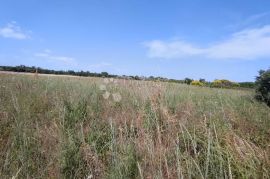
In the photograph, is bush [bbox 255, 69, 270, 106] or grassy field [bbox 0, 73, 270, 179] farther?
bush [bbox 255, 69, 270, 106]

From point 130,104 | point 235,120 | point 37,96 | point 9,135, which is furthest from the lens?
point 37,96

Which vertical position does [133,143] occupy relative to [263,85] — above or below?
below

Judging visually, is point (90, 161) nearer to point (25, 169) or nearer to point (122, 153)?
point (122, 153)

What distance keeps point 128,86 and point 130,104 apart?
1755 mm

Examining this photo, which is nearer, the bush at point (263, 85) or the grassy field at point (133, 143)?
the grassy field at point (133, 143)

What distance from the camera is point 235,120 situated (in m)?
5.37

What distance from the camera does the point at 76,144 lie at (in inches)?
153

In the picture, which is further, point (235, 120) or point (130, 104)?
point (130, 104)

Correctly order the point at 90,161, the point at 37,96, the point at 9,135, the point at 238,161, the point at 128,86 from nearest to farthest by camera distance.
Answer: the point at 238,161 < the point at 90,161 < the point at 9,135 < the point at 37,96 < the point at 128,86

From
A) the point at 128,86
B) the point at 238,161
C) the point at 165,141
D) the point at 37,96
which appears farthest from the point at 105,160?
the point at 128,86

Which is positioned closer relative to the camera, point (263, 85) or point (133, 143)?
point (133, 143)

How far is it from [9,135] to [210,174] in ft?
8.84

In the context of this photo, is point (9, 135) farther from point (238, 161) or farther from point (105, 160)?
point (238, 161)

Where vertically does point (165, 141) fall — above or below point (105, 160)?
above
